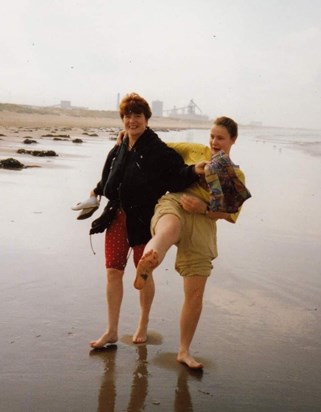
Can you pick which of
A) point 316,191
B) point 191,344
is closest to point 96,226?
point 191,344

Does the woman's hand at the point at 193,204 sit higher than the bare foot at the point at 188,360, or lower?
higher

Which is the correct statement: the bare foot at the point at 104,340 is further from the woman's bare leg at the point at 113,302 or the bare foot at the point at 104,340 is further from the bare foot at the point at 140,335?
the bare foot at the point at 140,335

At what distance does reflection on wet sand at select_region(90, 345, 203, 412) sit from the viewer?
2680 mm

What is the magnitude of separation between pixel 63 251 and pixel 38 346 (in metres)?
2.08

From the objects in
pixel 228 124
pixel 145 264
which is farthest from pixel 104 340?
pixel 228 124

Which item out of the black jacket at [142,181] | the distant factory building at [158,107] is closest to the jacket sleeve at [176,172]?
the black jacket at [142,181]

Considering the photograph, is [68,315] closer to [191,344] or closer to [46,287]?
[46,287]

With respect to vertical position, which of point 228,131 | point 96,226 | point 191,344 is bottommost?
point 191,344

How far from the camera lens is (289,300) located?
14.2 feet

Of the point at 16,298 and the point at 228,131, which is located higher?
the point at 228,131

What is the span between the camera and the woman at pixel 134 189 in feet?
11.2

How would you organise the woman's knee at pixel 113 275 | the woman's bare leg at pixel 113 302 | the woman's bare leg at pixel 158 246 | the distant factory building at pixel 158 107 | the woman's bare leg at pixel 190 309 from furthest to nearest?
the distant factory building at pixel 158 107
the woman's knee at pixel 113 275
the woman's bare leg at pixel 113 302
the woman's bare leg at pixel 190 309
the woman's bare leg at pixel 158 246

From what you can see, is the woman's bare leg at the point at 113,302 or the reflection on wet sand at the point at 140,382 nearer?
the reflection on wet sand at the point at 140,382

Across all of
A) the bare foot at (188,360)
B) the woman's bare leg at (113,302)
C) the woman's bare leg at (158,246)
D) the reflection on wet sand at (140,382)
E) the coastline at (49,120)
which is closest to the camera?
the reflection on wet sand at (140,382)
